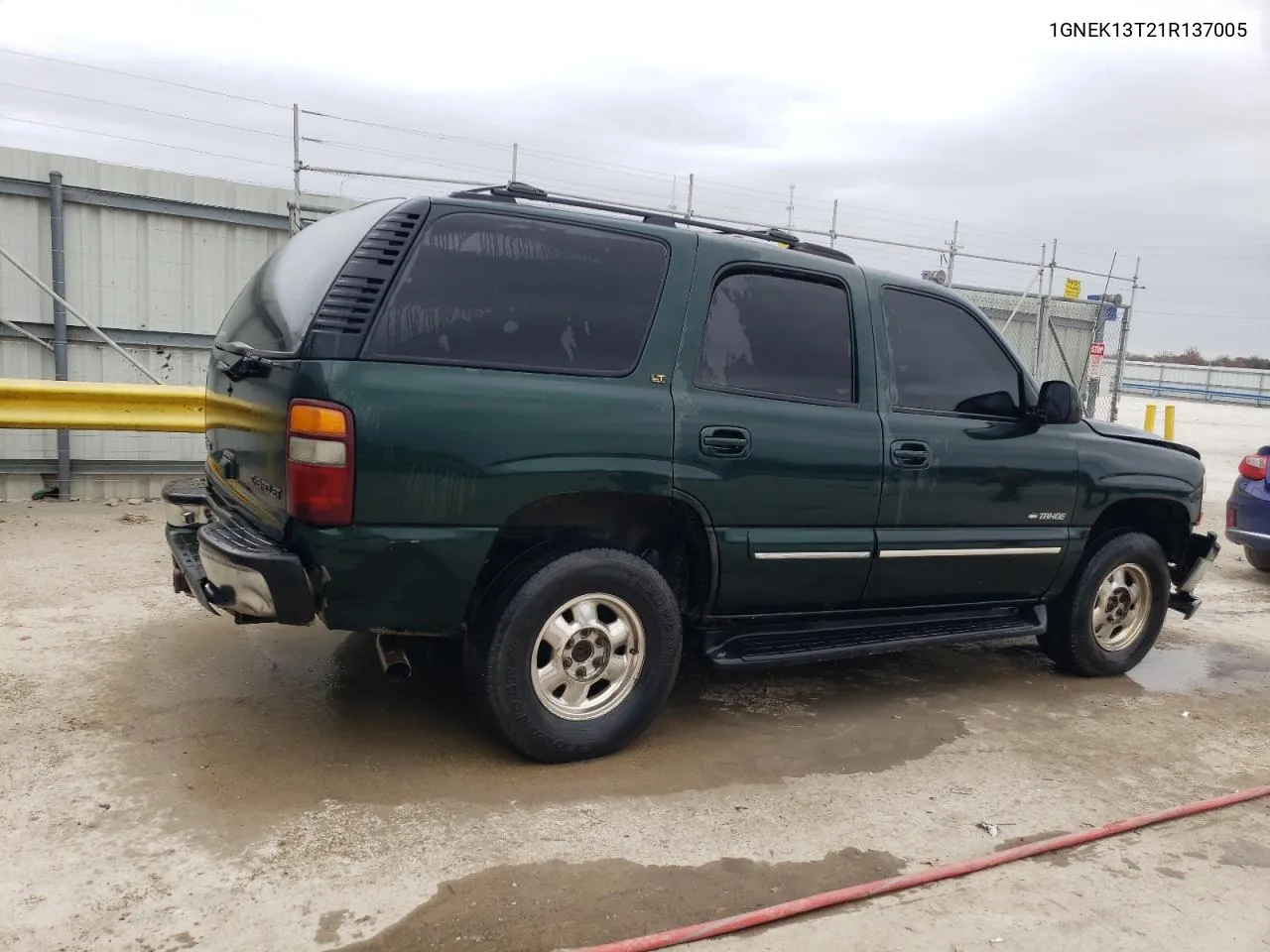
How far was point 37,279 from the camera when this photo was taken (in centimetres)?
791

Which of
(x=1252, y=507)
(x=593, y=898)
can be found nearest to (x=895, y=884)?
(x=593, y=898)

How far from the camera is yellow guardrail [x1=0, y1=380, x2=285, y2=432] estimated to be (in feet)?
23.5

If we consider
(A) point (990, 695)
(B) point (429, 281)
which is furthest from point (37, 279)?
(A) point (990, 695)

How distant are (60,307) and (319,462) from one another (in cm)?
607

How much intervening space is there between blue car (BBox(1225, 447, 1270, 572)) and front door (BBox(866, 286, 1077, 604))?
146 inches

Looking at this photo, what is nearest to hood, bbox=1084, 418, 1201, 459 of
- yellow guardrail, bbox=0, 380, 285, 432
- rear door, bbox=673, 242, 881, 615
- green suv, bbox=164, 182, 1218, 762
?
green suv, bbox=164, 182, 1218, 762

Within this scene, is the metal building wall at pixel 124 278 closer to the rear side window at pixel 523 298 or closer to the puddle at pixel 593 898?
the rear side window at pixel 523 298

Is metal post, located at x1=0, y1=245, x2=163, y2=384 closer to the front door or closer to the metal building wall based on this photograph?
the metal building wall

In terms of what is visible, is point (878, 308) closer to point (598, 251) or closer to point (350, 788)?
point (598, 251)

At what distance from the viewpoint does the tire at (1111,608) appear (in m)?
5.20

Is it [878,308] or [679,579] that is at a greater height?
[878,308]

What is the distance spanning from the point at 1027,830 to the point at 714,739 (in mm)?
1217

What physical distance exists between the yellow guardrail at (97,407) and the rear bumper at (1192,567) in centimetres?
598

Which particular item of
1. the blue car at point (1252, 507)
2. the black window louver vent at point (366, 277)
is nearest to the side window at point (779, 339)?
the black window louver vent at point (366, 277)
